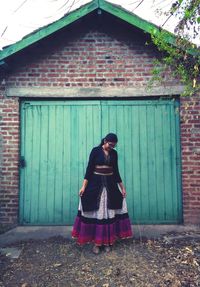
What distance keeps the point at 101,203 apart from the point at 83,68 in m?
2.91

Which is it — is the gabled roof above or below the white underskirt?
above

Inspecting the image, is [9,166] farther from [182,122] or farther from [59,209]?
[182,122]

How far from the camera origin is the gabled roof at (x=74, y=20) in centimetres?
539

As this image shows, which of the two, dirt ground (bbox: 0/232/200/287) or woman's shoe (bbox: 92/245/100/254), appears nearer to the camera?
dirt ground (bbox: 0/232/200/287)

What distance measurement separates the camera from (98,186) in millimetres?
4457

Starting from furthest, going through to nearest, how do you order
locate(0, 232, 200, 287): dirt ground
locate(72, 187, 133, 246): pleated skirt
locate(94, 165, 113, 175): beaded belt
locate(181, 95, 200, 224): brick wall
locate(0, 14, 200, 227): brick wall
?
locate(0, 14, 200, 227): brick wall, locate(181, 95, 200, 224): brick wall, locate(94, 165, 113, 175): beaded belt, locate(72, 187, 133, 246): pleated skirt, locate(0, 232, 200, 287): dirt ground

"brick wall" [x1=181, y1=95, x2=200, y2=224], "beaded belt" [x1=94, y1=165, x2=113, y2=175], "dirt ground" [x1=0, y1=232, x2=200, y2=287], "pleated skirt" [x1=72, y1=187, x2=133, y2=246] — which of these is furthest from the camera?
"brick wall" [x1=181, y1=95, x2=200, y2=224]

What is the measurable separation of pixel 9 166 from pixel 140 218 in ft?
9.13

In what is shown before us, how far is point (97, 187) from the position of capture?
446 centimetres

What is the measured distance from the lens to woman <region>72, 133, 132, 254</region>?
437cm

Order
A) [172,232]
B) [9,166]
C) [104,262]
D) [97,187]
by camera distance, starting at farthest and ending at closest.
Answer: [9,166], [172,232], [97,187], [104,262]

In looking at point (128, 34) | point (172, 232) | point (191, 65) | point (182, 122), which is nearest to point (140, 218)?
point (172, 232)

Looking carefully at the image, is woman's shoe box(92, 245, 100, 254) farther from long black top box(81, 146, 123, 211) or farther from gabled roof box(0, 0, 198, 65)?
gabled roof box(0, 0, 198, 65)

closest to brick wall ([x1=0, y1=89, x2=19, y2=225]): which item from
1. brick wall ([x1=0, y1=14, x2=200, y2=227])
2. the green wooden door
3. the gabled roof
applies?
brick wall ([x1=0, y1=14, x2=200, y2=227])
